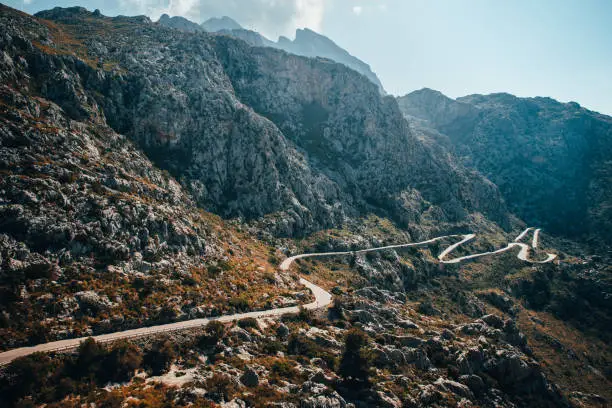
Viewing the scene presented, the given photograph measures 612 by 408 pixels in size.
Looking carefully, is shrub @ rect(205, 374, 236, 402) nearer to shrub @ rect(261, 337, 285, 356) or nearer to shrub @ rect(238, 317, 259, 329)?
shrub @ rect(261, 337, 285, 356)

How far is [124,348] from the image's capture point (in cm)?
3756

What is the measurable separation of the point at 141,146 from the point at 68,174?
41678 millimetres

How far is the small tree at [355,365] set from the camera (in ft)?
143

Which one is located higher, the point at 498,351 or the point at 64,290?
the point at 64,290

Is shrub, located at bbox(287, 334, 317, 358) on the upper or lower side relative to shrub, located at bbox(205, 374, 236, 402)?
lower

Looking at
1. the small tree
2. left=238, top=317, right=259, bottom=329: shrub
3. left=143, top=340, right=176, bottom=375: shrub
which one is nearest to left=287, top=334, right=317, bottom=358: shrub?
the small tree

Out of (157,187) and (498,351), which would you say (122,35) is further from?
(498,351)

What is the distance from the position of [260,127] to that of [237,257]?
6157 cm

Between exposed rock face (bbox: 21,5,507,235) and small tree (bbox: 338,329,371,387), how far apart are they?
6392cm

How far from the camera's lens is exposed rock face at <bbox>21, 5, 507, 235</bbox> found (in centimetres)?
10088

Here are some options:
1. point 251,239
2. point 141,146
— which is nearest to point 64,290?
point 251,239

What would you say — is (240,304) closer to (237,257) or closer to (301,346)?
(301,346)

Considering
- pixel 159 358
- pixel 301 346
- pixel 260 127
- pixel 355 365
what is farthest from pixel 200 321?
pixel 260 127

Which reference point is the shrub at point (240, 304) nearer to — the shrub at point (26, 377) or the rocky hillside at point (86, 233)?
the rocky hillside at point (86, 233)
